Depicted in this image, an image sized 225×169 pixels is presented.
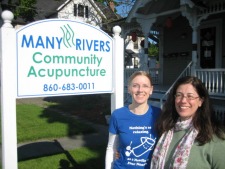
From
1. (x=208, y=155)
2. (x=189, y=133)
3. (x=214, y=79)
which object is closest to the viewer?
(x=208, y=155)

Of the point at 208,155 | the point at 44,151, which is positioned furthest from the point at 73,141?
the point at 208,155

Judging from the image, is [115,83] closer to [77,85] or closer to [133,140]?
[77,85]

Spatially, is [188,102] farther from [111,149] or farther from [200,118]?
[111,149]

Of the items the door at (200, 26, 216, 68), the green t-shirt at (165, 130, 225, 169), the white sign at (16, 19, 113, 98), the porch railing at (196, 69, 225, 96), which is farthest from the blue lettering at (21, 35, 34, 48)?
the door at (200, 26, 216, 68)

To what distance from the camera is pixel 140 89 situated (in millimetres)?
2613

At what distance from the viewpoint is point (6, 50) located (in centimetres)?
301

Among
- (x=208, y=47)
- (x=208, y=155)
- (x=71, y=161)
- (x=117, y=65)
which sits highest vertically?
(x=208, y=47)

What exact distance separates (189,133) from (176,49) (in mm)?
11102

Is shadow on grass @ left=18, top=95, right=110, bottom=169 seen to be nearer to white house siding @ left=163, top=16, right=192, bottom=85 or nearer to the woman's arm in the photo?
the woman's arm

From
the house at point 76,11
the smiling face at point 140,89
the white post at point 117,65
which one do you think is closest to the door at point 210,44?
the house at point 76,11

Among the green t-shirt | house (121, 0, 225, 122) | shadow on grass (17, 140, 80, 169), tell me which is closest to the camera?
the green t-shirt

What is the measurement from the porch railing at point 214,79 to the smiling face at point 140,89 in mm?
6547

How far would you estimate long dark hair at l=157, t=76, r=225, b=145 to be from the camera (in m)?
2.11

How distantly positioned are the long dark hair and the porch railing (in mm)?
6676
